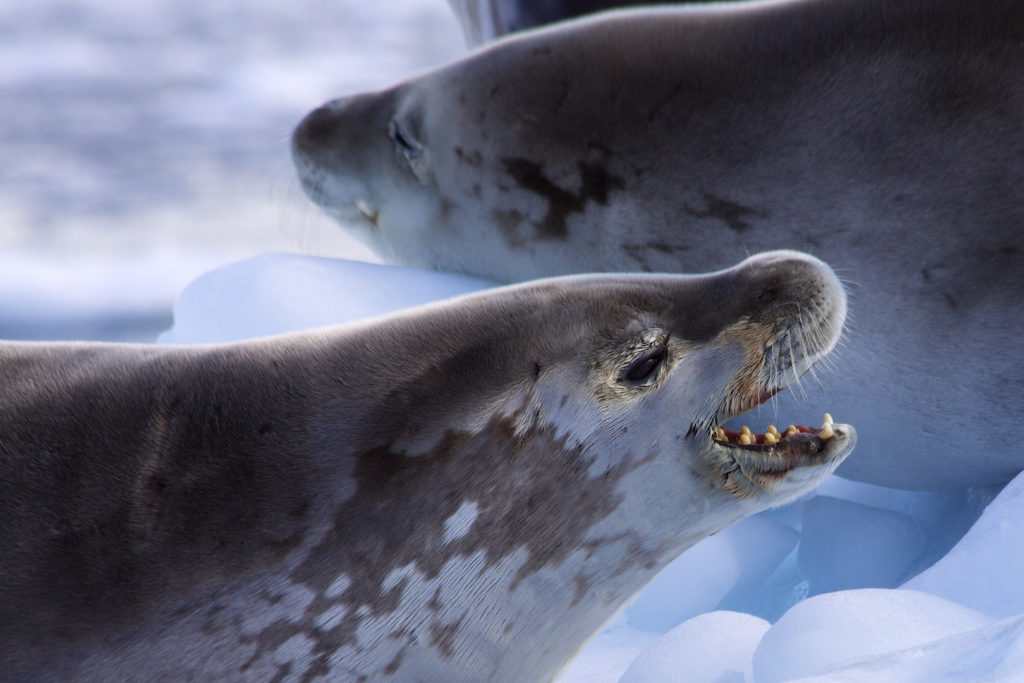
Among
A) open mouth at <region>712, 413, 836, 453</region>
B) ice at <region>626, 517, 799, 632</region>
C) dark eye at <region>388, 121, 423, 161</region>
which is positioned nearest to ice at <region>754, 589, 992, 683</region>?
open mouth at <region>712, 413, 836, 453</region>

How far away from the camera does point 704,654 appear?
1688mm

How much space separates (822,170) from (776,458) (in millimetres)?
836

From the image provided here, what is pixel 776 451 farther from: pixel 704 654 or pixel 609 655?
pixel 609 655

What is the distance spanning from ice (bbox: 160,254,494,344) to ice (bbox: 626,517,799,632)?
2.71 feet

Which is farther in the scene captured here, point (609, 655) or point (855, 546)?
point (855, 546)

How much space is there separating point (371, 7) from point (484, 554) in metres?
13.6

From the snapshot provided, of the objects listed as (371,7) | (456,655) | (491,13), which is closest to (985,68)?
(456,655)

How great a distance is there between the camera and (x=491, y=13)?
3855 mm

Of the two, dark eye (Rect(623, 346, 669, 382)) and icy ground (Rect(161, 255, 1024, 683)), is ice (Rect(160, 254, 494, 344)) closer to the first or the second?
icy ground (Rect(161, 255, 1024, 683))

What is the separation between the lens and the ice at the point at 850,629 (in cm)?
154

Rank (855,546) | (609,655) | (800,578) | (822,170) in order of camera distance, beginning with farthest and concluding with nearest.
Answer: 1. (800,578)
2. (855,546)
3. (822,170)
4. (609,655)

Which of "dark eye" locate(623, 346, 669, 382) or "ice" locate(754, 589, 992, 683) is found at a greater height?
"dark eye" locate(623, 346, 669, 382)

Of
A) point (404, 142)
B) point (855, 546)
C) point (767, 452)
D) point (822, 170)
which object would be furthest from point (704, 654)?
point (404, 142)

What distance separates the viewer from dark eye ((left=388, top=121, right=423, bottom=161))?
2.82 metres
